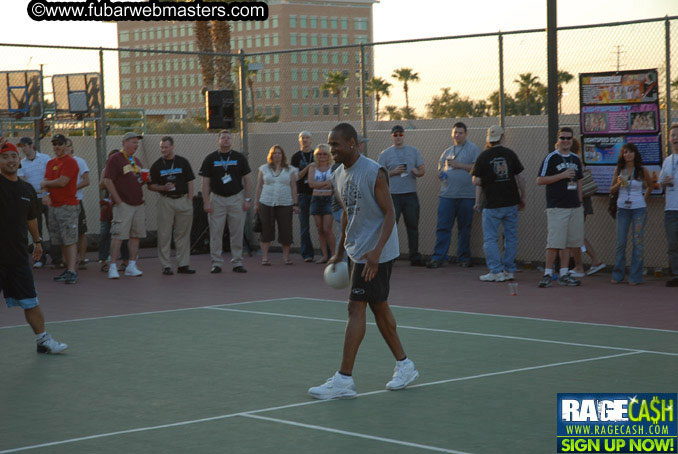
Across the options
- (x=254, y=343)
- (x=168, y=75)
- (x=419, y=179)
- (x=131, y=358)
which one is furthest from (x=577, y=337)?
(x=168, y=75)

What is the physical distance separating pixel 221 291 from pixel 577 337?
19.0 feet

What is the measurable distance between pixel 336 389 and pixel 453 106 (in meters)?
10.6

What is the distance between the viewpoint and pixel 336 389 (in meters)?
7.43

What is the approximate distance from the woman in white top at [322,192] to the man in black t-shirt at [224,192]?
3.56ft

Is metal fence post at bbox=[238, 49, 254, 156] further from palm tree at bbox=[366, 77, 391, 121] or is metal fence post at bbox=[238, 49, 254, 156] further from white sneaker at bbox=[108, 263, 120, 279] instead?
white sneaker at bbox=[108, 263, 120, 279]

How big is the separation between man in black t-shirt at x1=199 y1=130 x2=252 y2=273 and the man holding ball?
904cm

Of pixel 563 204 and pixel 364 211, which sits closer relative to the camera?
pixel 364 211

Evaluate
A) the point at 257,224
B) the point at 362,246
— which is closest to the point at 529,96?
the point at 257,224

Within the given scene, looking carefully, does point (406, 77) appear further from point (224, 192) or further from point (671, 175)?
point (671, 175)

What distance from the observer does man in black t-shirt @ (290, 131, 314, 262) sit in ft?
59.2

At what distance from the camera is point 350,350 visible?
754 cm

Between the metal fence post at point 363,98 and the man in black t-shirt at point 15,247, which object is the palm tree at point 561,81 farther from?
the man in black t-shirt at point 15,247

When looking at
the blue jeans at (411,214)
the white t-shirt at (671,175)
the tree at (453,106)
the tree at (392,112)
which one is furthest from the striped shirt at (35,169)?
the white t-shirt at (671,175)

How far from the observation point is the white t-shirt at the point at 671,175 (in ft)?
45.1
